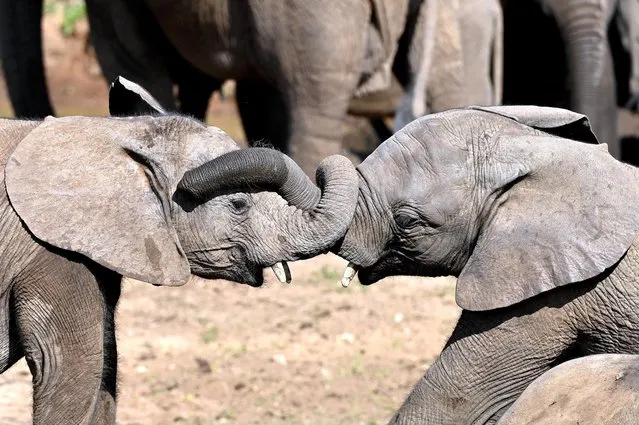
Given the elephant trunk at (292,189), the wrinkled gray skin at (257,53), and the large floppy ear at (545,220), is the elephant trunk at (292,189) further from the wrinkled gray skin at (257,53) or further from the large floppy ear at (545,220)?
the wrinkled gray skin at (257,53)

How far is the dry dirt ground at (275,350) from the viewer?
250 inches

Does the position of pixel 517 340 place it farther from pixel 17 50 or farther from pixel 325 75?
pixel 17 50

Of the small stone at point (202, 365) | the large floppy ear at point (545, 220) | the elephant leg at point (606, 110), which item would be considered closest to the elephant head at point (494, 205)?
the large floppy ear at point (545, 220)

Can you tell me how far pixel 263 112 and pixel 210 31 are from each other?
2.09ft

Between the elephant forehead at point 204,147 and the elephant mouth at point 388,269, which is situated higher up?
the elephant forehead at point 204,147

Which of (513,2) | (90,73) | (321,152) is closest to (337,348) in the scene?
(321,152)

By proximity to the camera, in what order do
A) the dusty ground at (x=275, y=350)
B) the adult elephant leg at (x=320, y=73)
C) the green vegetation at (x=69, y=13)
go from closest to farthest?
1. the dusty ground at (x=275, y=350)
2. the adult elephant leg at (x=320, y=73)
3. the green vegetation at (x=69, y=13)

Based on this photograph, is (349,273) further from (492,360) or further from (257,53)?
(257,53)

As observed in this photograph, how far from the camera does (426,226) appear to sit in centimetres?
470

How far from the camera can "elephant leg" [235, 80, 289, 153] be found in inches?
334

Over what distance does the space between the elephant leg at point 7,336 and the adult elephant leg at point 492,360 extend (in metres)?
1.04

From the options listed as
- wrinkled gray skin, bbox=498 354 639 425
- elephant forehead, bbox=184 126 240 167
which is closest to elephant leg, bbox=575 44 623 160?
elephant forehead, bbox=184 126 240 167

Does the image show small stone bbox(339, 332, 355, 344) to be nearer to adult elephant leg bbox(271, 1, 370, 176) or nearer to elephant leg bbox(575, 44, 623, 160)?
adult elephant leg bbox(271, 1, 370, 176)

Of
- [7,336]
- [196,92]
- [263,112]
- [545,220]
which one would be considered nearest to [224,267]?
[7,336]
